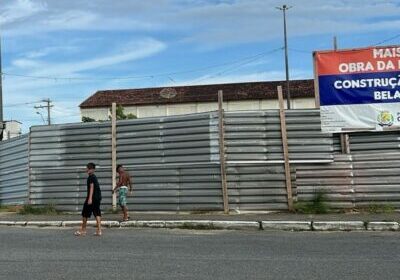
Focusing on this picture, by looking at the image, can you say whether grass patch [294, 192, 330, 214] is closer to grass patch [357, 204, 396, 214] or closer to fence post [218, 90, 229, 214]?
grass patch [357, 204, 396, 214]

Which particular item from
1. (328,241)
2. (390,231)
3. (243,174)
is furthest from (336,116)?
(328,241)

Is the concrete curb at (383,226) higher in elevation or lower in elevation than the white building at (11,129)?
lower

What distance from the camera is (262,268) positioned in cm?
798

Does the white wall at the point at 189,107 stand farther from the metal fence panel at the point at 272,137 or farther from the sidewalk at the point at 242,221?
the sidewalk at the point at 242,221

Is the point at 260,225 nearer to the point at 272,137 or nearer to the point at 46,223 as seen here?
the point at 272,137

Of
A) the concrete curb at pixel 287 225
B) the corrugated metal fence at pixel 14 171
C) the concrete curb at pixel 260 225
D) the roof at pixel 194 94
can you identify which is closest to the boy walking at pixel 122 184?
the concrete curb at pixel 260 225

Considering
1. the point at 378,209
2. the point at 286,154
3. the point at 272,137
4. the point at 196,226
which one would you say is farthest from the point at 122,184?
the point at 378,209

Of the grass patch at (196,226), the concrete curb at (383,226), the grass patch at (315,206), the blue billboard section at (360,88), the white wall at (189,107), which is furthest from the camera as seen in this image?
the white wall at (189,107)

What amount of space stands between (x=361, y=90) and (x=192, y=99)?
196ft

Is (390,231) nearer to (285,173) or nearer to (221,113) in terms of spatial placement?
(285,173)

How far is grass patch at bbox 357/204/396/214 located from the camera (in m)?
14.6

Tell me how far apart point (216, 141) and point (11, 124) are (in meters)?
14.4

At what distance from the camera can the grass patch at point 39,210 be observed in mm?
17031

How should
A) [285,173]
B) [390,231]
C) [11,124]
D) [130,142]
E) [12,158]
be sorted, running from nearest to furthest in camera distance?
[390,231], [285,173], [130,142], [12,158], [11,124]
